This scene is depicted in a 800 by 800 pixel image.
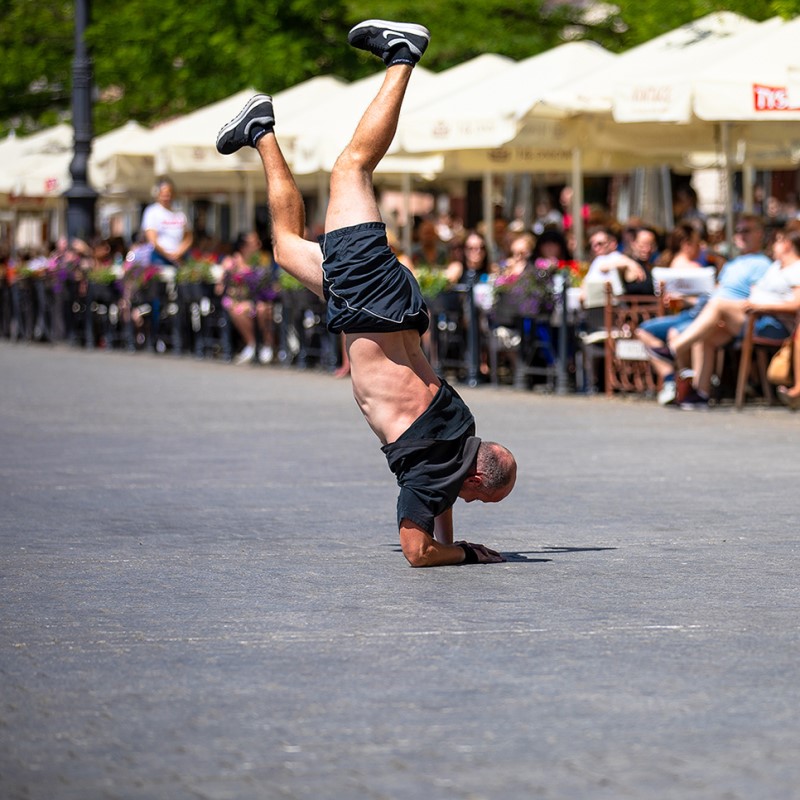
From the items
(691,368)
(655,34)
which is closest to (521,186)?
(655,34)

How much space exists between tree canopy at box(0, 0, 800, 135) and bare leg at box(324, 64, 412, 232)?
17.3 meters

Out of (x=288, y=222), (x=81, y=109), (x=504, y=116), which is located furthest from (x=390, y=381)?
(x=81, y=109)

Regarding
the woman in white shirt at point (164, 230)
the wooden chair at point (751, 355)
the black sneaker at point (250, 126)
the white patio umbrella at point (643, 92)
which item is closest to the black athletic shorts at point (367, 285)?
the black sneaker at point (250, 126)

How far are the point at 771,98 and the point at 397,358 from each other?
881cm

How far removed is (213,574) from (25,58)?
31.2 meters

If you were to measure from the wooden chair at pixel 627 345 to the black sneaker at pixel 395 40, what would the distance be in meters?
8.46

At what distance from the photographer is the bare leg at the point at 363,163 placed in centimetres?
827

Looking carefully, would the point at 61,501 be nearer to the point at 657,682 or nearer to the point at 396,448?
the point at 396,448

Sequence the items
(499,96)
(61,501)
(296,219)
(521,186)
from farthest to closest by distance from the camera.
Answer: (521,186), (499,96), (61,501), (296,219)

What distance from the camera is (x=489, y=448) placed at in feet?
26.7

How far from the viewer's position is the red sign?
16.2 metres

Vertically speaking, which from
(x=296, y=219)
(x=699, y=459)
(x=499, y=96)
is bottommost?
(x=699, y=459)

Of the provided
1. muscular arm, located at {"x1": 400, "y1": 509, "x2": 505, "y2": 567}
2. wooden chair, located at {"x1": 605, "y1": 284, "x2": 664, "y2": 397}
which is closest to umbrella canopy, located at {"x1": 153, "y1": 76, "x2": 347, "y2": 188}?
wooden chair, located at {"x1": 605, "y1": 284, "x2": 664, "y2": 397}

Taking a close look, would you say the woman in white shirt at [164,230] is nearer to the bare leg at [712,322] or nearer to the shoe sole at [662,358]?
the shoe sole at [662,358]
